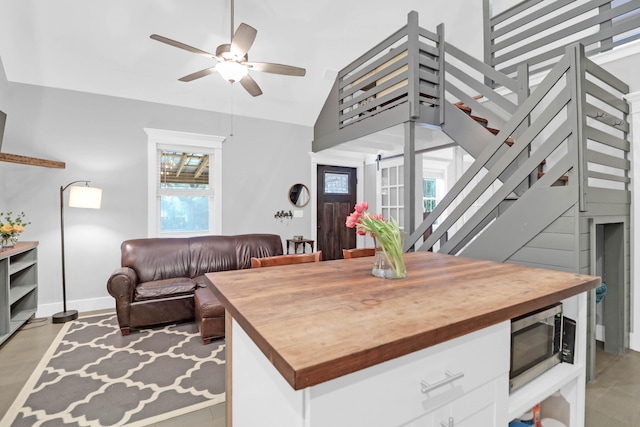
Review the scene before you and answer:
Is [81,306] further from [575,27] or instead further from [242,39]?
[575,27]

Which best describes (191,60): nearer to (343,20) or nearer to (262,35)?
(262,35)

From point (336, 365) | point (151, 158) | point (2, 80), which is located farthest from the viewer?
point (151, 158)

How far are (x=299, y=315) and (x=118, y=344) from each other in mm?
2873

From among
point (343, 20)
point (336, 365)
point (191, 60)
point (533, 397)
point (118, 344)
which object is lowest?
point (118, 344)

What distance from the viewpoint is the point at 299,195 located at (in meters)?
5.44

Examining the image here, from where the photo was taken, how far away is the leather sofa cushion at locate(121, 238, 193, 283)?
12.0 feet

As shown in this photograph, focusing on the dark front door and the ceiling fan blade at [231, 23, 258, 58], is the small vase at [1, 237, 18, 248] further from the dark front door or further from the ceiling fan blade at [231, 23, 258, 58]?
the dark front door

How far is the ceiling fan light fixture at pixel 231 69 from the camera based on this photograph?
2.73 m

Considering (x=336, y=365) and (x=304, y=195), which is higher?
(x=304, y=195)

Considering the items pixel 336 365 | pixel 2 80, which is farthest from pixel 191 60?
pixel 336 365

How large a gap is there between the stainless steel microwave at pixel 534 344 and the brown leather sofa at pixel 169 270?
240 cm

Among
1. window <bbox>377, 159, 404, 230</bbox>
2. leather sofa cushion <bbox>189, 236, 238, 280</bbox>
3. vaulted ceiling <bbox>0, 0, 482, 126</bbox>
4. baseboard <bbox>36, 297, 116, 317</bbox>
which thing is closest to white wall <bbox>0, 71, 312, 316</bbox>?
baseboard <bbox>36, 297, 116, 317</bbox>

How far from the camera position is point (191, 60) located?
13.1 ft

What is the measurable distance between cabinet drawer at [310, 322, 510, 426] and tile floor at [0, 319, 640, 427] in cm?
148
